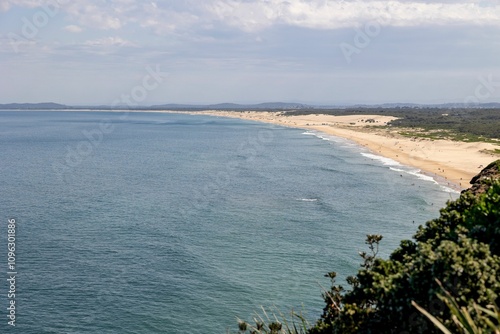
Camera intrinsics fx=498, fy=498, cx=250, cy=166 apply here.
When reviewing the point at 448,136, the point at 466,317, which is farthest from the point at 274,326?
the point at 448,136

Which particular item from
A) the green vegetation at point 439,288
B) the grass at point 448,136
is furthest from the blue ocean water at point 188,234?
the grass at point 448,136

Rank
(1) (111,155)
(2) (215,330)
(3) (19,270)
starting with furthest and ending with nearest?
(1) (111,155), (3) (19,270), (2) (215,330)

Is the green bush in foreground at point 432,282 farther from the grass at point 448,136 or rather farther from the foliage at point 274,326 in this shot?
the grass at point 448,136

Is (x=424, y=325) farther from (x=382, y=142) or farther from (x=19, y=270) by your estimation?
(x=382, y=142)

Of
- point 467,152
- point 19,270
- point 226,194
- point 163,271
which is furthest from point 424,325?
point 467,152

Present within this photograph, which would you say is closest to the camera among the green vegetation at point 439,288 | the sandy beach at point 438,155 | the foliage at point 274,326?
the green vegetation at point 439,288
